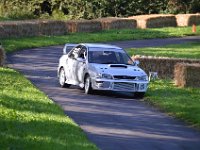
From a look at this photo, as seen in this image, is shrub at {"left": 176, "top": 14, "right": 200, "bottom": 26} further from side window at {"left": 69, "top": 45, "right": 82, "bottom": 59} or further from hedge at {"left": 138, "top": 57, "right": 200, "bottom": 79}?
side window at {"left": 69, "top": 45, "right": 82, "bottom": 59}

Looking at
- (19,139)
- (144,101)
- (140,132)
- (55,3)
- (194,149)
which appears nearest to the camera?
(19,139)

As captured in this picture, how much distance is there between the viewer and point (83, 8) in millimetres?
64875

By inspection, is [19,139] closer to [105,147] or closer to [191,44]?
[105,147]

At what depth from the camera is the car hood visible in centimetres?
2019

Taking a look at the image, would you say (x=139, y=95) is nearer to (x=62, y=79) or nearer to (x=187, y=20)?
(x=62, y=79)

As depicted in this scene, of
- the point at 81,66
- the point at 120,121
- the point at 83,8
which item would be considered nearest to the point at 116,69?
the point at 81,66

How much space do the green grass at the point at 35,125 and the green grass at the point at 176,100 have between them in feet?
10.4

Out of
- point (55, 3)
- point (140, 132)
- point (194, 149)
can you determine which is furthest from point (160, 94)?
point (55, 3)

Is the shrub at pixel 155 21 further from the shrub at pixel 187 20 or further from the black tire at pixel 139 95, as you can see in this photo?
the black tire at pixel 139 95

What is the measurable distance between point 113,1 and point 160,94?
47.0m

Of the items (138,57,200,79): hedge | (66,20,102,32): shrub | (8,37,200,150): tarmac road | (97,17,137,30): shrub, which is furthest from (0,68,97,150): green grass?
(97,17,137,30): shrub

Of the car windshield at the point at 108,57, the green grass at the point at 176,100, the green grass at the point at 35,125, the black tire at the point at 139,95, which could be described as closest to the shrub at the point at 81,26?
the green grass at the point at 176,100

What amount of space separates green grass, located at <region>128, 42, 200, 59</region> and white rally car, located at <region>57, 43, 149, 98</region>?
13.6m

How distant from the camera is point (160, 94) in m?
20.8
